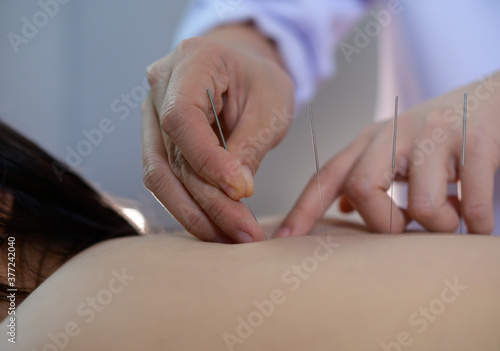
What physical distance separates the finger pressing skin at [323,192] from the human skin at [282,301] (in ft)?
1.09

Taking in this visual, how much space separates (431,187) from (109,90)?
90.8 inches

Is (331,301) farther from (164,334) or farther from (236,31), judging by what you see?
(236,31)

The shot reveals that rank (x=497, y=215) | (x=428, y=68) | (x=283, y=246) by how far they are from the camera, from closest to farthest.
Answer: (x=283, y=246), (x=497, y=215), (x=428, y=68)

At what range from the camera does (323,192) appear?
108cm

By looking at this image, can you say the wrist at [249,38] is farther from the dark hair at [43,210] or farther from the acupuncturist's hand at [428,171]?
the dark hair at [43,210]

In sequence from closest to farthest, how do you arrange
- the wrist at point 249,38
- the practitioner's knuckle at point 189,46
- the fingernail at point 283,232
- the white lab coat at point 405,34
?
the practitioner's knuckle at point 189,46 → the fingernail at point 283,232 → the wrist at point 249,38 → the white lab coat at point 405,34

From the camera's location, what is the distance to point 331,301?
0.58m

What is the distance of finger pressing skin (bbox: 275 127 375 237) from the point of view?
1.04 meters

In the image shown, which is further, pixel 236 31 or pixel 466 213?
pixel 236 31

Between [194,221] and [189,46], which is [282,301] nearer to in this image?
[194,221]

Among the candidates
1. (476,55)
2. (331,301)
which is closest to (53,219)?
(331,301)

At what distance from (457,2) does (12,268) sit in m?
1.73

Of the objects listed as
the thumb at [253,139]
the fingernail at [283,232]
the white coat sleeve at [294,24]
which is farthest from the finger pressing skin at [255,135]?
the white coat sleeve at [294,24]

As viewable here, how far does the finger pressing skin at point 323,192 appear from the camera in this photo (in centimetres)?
104
